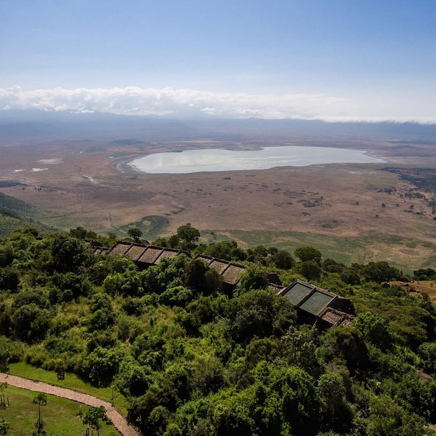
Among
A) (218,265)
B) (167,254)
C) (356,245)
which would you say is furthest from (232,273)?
(356,245)

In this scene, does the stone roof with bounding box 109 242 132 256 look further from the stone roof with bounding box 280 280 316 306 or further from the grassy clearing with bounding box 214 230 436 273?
the grassy clearing with bounding box 214 230 436 273

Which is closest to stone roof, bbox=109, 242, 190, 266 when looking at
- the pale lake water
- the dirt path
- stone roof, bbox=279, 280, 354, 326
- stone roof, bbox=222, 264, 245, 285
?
stone roof, bbox=222, 264, 245, 285

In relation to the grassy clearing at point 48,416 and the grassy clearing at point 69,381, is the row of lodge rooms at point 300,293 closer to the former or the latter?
the grassy clearing at point 69,381

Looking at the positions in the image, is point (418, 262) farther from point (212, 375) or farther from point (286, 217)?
point (212, 375)

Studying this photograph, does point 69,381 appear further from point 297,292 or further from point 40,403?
point 297,292

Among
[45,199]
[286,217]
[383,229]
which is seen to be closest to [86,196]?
[45,199]
